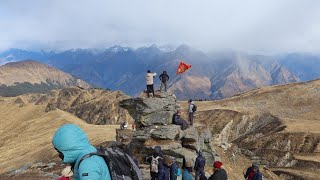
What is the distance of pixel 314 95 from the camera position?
3959 inches

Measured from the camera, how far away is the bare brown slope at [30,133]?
49.7 m

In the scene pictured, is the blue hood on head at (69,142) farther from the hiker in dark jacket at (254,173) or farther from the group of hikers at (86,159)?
the hiker in dark jacket at (254,173)

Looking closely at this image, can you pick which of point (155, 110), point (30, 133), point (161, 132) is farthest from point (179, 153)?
point (30, 133)

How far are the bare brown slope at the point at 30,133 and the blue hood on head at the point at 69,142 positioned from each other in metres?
39.9

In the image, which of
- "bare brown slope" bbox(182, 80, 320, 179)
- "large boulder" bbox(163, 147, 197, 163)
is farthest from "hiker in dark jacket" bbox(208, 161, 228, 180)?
"bare brown slope" bbox(182, 80, 320, 179)

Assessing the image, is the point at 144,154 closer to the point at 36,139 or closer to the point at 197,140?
the point at 197,140

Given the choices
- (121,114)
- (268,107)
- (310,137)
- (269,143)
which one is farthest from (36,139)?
(121,114)

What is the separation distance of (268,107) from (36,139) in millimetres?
58982

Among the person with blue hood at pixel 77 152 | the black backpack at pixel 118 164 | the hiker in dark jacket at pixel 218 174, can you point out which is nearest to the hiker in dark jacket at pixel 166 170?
the hiker in dark jacket at pixel 218 174

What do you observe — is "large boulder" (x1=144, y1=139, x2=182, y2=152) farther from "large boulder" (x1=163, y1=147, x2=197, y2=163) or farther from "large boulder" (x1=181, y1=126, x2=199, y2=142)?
"large boulder" (x1=181, y1=126, x2=199, y2=142)

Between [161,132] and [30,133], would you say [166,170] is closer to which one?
[161,132]

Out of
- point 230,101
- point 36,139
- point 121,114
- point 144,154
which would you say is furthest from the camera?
point 121,114

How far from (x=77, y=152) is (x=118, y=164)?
66 centimetres

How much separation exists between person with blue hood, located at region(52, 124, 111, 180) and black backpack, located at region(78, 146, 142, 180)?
0.44 feet
